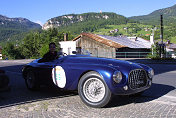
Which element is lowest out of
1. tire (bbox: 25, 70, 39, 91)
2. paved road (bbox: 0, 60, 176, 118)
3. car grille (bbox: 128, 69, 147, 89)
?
paved road (bbox: 0, 60, 176, 118)

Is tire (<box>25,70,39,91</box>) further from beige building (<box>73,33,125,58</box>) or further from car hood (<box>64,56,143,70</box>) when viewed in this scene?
beige building (<box>73,33,125,58</box>)

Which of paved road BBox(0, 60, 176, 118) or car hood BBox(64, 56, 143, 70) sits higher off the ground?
car hood BBox(64, 56, 143, 70)

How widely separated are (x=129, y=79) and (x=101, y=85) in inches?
23.8

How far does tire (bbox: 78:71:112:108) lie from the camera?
14.0ft

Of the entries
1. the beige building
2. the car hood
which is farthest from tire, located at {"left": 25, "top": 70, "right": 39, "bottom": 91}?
the beige building

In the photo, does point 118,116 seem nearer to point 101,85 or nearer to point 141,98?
point 101,85

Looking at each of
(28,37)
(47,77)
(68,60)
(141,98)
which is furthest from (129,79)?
(28,37)

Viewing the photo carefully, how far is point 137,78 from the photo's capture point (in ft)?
14.8

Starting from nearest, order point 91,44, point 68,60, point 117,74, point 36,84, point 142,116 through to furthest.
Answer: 1. point 142,116
2. point 117,74
3. point 68,60
4. point 36,84
5. point 91,44

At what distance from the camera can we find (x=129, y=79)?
429 cm

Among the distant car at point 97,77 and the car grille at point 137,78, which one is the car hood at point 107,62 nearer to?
the distant car at point 97,77

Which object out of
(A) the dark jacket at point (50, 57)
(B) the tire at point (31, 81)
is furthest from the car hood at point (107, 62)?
(B) the tire at point (31, 81)

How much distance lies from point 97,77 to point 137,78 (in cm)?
90

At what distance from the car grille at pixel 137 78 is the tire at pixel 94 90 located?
0.53 meters
